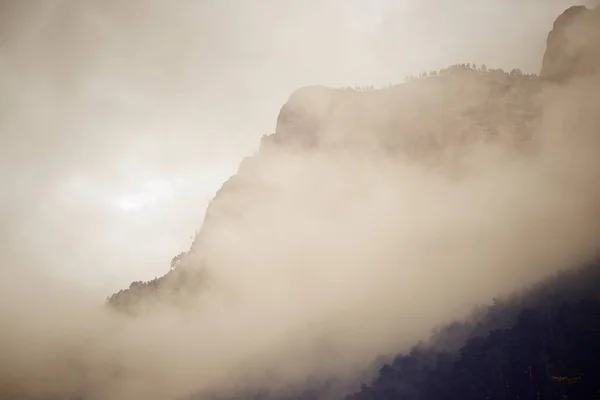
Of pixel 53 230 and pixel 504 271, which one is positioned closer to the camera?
pixel 504 271

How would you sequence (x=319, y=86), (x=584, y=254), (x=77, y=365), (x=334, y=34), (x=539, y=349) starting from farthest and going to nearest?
(x=77, y=365), (x=319, y=86), (x=334, y=34), (x=539, y=349), (x=584, y=254)

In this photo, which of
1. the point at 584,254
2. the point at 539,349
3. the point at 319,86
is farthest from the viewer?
the point at 319,86

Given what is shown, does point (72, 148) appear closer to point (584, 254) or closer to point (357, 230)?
point (357, 230)

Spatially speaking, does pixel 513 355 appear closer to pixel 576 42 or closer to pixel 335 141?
pixel 335 141

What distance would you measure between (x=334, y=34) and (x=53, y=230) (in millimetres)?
7382

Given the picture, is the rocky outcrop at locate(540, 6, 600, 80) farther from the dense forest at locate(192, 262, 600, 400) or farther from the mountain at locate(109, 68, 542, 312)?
the dense forest at locate(192, 262, 600, 400)

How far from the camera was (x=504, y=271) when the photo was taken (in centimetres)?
944

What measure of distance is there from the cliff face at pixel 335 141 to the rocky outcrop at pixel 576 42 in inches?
39.7

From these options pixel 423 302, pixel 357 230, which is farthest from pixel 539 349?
pixel 357 230

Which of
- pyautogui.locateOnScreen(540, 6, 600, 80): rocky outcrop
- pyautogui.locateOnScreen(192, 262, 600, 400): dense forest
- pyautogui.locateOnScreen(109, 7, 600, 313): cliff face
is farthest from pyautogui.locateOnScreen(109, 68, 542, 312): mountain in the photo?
pyautogui.locateOnScreen(192, 262, 600, 400): dense forest

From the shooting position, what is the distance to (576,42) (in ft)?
27.7

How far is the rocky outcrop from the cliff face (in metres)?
1.01

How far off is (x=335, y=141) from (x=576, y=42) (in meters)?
5.08

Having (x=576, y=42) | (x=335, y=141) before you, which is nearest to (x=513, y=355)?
(x=335, y=141)
